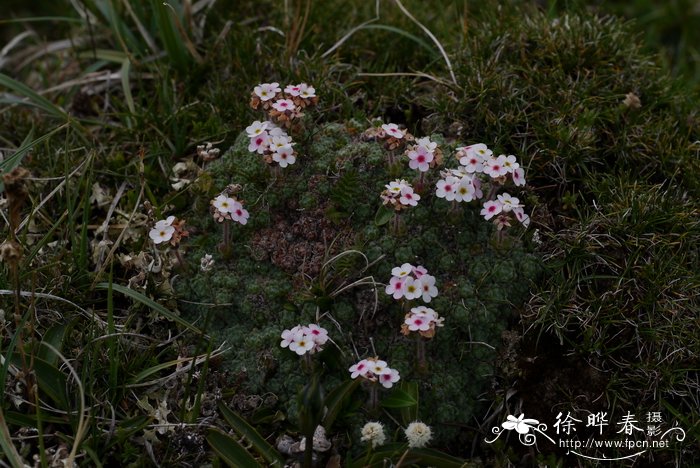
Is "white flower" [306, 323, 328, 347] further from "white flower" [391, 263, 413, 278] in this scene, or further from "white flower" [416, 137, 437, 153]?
"white flower" [416, 137, 437, 153]

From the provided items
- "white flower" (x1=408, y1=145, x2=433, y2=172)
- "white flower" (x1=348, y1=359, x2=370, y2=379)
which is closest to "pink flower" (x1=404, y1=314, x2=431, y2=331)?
"white flower" (x1=348, y1=359, x2=370, y2=379)

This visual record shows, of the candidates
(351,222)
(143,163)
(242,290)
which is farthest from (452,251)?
(143,163)

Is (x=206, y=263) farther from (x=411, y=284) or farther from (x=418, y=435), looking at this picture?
(x=418, y=435)

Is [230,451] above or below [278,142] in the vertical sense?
below

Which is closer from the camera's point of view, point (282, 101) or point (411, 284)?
point (411, 284)

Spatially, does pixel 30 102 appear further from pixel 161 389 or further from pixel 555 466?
pixel 555 466

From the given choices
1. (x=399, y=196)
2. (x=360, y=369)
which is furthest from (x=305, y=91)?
(x=360, y=369)
